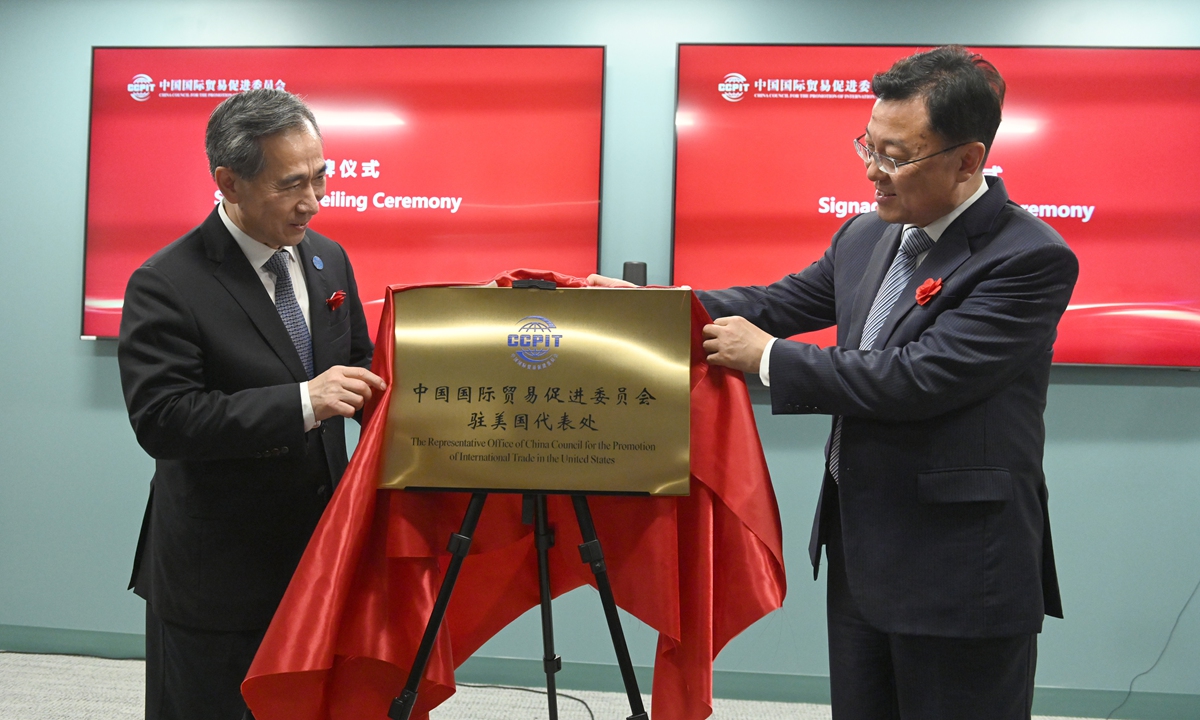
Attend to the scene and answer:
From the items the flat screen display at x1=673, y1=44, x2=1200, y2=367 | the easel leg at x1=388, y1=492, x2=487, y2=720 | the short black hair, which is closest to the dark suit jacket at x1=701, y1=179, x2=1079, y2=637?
the short black hair

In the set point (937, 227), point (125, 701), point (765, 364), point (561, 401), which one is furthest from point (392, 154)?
point (125, 701)

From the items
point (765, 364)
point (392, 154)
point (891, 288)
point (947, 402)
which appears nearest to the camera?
point (947, 402)

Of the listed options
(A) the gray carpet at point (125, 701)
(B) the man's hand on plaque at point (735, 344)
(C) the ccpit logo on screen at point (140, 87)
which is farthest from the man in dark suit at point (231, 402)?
(C) the ccpit logo on screen at point (140, 87)

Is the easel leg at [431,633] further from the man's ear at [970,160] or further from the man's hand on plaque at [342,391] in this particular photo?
the man's ear at [970,160]

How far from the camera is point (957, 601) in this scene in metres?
1.50

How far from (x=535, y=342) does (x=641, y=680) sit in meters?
1.97

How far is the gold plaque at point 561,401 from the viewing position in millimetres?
1552

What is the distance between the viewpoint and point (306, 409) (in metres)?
1.57

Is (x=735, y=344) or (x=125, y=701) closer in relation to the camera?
(x=735, y=344)

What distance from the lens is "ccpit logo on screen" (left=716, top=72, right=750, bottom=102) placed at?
289cm

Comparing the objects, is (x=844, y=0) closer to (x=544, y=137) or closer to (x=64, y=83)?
(x=544, y=137)

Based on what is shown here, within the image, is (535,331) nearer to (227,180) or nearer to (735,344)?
(735,344)

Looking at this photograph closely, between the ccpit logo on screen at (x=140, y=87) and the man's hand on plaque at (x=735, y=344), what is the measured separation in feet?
8.39

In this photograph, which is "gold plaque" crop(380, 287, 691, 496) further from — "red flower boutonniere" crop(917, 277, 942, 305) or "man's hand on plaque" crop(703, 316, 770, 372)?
"red flower boutonniere" crop(917, 277, 942, 305)
